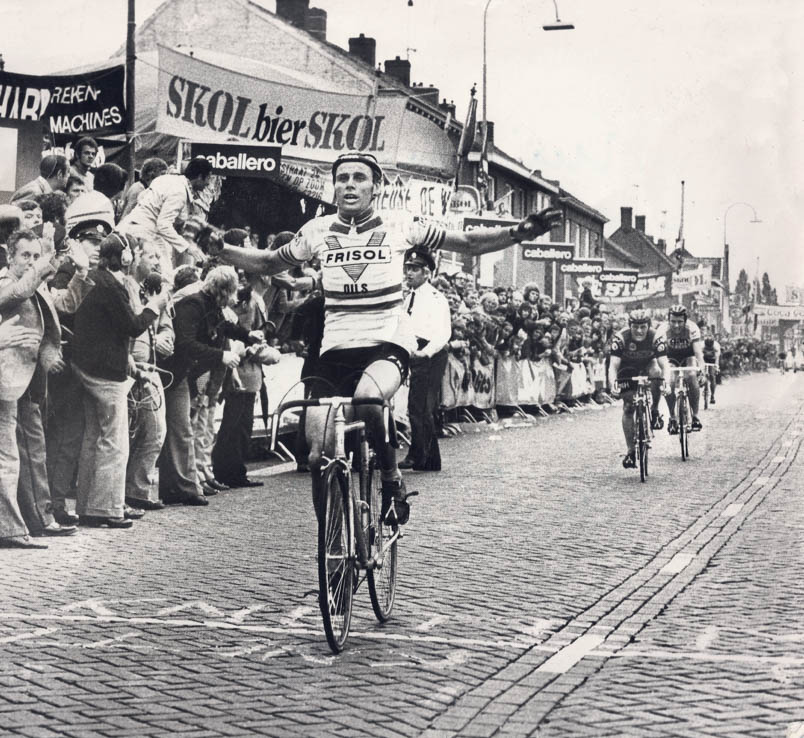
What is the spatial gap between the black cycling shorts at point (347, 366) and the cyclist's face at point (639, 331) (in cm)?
964

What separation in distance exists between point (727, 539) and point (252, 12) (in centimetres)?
3586

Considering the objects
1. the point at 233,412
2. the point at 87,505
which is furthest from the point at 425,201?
the point at 87,505

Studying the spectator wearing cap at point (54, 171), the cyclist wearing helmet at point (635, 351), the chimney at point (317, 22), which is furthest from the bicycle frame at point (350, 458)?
Answer: the chimney at point (317, 22)

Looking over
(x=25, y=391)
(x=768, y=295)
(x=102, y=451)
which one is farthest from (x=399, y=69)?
(x=768, y=295)

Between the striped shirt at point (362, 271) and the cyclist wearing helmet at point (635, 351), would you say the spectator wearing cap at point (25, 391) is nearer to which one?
the striped shirt at point (362, 271)

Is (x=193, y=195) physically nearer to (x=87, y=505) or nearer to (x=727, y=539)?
(x=87, y=505)

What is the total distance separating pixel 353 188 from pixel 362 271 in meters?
0.43

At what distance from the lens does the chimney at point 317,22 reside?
156 feet

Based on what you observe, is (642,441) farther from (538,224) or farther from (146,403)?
(538,224)

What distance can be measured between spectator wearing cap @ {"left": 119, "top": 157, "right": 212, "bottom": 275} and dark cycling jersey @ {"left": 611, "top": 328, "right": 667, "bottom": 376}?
5.30 metres

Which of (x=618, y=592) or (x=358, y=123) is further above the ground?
(x=358, y=123)

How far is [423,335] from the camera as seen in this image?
16.0 meters

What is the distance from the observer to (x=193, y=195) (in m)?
14.0

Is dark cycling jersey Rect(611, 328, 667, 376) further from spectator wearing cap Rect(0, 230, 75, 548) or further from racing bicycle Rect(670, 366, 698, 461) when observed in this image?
spectator wearing cap Rect(0, 230, 75, 548)
